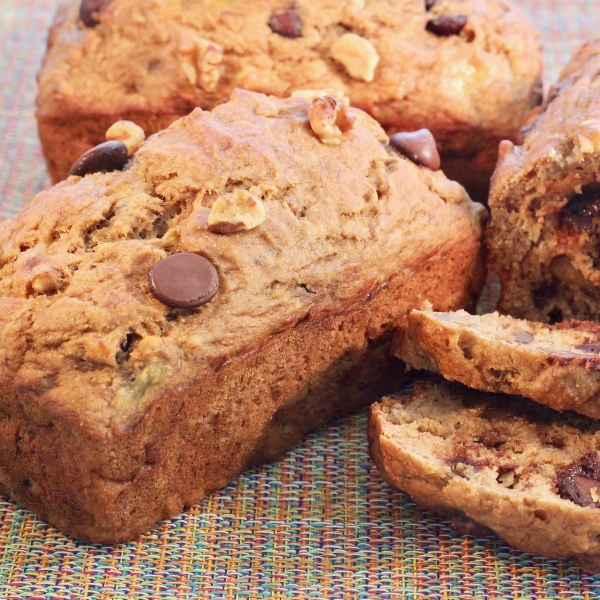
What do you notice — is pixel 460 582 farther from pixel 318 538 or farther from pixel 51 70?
pixel 51 70

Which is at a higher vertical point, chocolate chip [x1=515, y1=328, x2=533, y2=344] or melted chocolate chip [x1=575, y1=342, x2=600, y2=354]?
melted chocolate chip [x1=575, y1=342, x2=600, y2=354]

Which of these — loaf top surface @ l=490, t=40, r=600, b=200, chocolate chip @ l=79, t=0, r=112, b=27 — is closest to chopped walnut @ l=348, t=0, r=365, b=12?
loaf top surface @ l=490, t=40, r=600, b=200

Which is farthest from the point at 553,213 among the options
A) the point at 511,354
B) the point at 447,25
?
the point at 447,25

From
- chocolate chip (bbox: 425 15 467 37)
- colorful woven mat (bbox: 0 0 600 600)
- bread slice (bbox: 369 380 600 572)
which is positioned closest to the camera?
bread slice (bbox: 369 380 600 572)

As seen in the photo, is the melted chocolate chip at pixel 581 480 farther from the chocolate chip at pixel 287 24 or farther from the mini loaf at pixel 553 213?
the chocolate chip at pixel 287 24

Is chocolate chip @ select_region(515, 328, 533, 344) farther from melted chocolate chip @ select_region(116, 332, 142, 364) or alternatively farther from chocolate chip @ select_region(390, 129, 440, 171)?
melted chocolate chip @ select_region(116, 332, 142, 364)

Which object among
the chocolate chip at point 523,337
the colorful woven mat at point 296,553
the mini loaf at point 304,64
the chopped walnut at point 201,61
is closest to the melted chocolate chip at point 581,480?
the colorful woven mat at point 296,553
